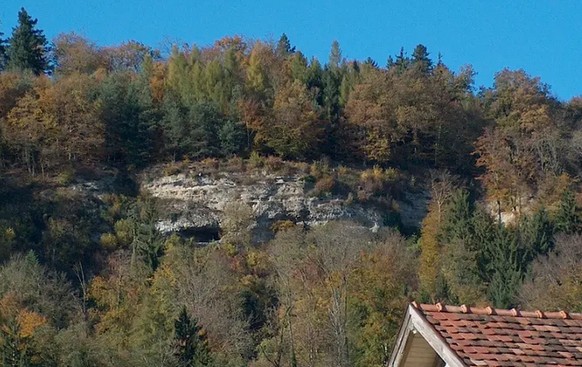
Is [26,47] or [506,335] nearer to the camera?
[506,335]

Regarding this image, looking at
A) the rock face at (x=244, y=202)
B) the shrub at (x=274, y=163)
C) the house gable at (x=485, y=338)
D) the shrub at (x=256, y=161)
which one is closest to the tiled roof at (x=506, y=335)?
the house gable at (x=485, y=338)

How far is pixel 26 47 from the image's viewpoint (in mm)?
85188

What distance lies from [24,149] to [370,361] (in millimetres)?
35961

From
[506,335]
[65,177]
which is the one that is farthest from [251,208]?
[506,335]

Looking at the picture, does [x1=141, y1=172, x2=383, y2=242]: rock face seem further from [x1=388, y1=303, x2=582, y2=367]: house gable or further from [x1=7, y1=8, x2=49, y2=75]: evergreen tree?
[x1=388, y1=303, x2=582, y2=367]: house gable

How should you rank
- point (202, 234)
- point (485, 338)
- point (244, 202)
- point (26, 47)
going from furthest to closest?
1. point (26, 47)
2. point (244, 202)
3. point (202, 234)
4. point (485, 338)

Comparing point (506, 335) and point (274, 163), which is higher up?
point (506, 335)

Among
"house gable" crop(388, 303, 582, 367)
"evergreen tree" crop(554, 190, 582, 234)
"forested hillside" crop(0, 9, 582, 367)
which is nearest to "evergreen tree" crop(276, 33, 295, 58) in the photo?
"forested hillside" crop(0, 9, 582, 367)

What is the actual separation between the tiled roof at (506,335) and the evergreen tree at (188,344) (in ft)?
111

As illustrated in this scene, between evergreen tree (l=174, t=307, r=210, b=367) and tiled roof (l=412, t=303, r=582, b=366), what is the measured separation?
3391 cm

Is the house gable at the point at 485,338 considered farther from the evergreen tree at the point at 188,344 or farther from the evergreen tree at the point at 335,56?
the evergreen tree at the point at 335,56

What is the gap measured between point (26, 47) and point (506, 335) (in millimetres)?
81215

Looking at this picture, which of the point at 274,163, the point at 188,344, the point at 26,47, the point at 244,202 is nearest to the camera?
the point at 188,344

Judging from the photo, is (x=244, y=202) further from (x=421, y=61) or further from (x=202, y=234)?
(x=421, y=61)
